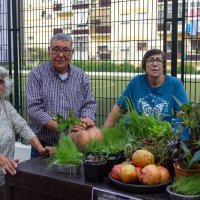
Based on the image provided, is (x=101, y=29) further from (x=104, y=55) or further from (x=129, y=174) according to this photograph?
(x=129, y=174)

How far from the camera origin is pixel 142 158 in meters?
1.60

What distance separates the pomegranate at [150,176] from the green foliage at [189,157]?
5.0 inches

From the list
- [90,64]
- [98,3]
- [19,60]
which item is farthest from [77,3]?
[19,60]

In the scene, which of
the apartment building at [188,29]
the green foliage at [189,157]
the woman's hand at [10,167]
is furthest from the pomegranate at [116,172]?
the apartment building at [188,29]

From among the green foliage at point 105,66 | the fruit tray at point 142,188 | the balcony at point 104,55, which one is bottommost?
the fruit tray at point 142,188

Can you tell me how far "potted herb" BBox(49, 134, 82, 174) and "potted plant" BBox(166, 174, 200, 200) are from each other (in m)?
0.50

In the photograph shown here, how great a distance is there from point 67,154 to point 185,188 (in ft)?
2.03

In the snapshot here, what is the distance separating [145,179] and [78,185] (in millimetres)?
315

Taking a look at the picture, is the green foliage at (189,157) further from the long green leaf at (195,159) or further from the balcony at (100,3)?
the balcony at (100,3)

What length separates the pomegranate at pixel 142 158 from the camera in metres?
1.60

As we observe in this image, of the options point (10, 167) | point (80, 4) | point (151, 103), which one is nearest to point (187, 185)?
point (10, 167)

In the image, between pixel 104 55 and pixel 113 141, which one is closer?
pixel 113 141

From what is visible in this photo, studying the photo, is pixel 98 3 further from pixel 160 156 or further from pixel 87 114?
pixel 160 156

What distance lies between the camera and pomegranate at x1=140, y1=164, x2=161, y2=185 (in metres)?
1.52
